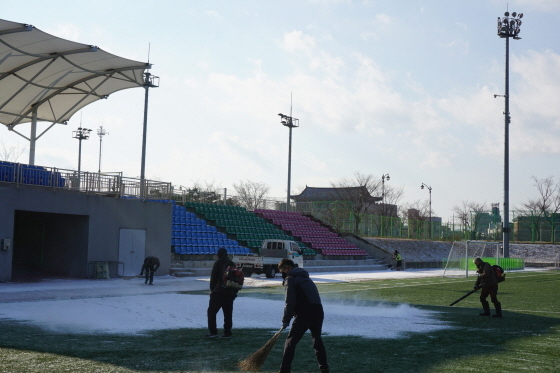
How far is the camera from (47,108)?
3262 centimetres

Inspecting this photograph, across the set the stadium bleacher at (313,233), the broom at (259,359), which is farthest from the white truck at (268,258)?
the broom at (259,359)

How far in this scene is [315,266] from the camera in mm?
40219

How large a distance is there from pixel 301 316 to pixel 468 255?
161ft

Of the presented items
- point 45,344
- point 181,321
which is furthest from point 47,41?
point 45,344

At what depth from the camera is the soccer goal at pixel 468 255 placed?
40.8 meters

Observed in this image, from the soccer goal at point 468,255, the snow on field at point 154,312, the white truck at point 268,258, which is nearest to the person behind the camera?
the snow on field at point 154,312

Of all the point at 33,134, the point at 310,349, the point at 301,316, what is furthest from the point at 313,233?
the point at 301,316

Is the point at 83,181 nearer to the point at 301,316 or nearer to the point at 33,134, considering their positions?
the point at 33,134

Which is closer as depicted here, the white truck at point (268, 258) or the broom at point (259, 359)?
the broom at point (259, 359)

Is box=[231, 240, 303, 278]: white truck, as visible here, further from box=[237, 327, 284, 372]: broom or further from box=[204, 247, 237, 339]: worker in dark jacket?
box=[237, 327, 284, 372]: broom

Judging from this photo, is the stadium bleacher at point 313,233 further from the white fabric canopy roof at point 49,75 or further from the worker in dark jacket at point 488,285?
the worker in dark jacket at point 488,285

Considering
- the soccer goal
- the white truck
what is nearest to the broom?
the white truck

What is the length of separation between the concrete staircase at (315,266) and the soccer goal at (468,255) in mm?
5473

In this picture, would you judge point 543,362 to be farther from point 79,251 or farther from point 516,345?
point 79,251
